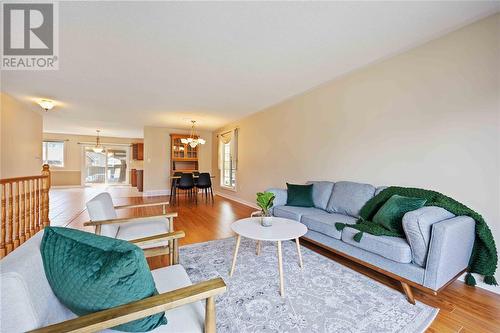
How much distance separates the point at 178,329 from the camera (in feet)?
2.96

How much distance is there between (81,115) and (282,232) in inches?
241

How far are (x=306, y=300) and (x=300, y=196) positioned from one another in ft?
5.47

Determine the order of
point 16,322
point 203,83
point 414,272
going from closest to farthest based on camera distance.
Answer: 1. point 16,322
2. point 414,272
3. point 203,83

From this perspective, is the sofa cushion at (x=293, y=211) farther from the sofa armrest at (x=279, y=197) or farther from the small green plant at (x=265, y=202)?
the small green plant at (x=265, y=202)

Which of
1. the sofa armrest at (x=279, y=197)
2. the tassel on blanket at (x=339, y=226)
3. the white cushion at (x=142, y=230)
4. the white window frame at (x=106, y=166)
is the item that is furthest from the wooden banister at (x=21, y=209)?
the white window frame at (x=106, y=166)

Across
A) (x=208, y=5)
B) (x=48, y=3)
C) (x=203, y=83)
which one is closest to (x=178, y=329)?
(x=208, y=5)

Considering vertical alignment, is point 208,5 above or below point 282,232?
above

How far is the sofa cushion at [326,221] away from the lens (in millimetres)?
2348

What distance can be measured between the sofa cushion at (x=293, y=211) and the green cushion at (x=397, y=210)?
0.91m

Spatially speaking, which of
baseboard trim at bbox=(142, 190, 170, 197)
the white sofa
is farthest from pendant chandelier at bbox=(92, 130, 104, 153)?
the white sofa

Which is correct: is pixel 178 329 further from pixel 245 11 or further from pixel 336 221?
pixel 245 11

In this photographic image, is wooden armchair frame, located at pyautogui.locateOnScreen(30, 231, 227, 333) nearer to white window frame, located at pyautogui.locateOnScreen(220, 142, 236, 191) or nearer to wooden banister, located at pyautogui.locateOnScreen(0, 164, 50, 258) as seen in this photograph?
wooden banister, located at pyautogui.locateOnScreen(0, 164, 50, 258)

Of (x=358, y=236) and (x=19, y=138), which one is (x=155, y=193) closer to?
(x=19, y=138)

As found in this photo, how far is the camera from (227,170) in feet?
23.2
